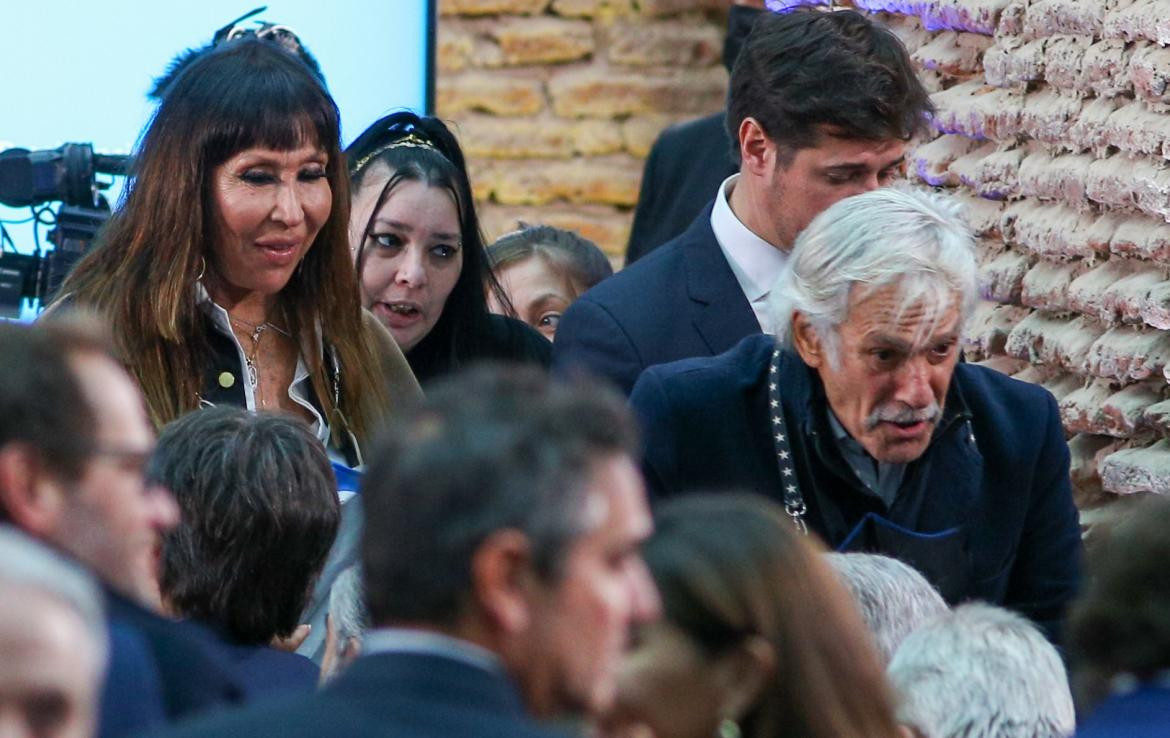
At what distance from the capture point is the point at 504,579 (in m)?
1.62

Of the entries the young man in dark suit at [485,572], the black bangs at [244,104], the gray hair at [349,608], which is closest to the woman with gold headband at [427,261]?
the black bangs at [244,104]

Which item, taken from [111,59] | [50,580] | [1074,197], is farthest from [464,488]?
Result: [111,59]

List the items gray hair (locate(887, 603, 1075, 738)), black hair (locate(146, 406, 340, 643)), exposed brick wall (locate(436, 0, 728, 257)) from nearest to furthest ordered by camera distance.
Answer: gray hair (locate(887, 603, 1075, 738)) → black hair (locate(146, 406, 340, 643)) → exposed brick wall (locate(436, 0, 728, 257))

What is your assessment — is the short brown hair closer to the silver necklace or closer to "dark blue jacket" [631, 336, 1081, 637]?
"dark blue jacket" [631, 336, 1081, 637]

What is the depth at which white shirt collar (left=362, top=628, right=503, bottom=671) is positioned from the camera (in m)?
1.62

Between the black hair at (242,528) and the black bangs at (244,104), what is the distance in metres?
0.85

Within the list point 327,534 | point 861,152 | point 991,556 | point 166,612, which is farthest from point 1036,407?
point 166,612

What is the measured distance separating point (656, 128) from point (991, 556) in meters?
3.01

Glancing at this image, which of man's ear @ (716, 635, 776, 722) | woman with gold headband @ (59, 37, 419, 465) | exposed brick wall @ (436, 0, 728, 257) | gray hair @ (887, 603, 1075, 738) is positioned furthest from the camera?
exposed brick wall @ (436, 0, 728, 257)

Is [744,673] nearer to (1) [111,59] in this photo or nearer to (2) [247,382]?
(2) [247,382]

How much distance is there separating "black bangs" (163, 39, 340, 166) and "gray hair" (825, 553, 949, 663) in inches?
53.8

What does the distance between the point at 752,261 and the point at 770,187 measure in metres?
0.12

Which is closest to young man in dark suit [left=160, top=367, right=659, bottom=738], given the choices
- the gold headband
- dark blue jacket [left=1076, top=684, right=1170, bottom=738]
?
dark blue jacket [left=1076, top=684, right=1170, bottom=738]

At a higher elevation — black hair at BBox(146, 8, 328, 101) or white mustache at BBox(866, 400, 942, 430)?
black hair at BBox(146, 8, 328, 101)
